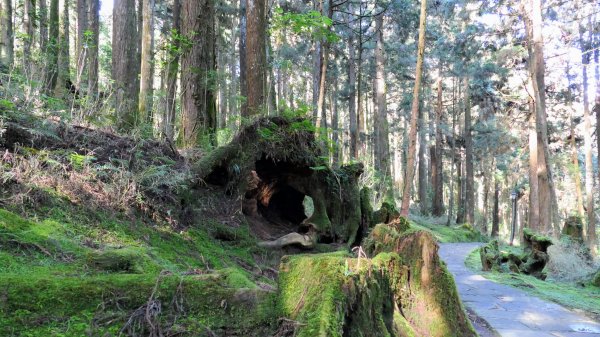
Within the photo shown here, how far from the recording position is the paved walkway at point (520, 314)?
18.5 feet

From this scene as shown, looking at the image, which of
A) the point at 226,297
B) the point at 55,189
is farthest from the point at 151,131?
the point at 226,297

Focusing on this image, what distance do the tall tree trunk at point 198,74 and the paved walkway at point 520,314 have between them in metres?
5.51

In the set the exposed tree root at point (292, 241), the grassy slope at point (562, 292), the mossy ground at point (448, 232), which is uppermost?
the exposed tree root at point (292, 241)

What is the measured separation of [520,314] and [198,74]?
6933mm

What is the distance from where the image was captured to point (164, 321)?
2693 mm

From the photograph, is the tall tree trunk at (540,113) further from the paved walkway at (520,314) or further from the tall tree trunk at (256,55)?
the tall tree trunk at (256,55)

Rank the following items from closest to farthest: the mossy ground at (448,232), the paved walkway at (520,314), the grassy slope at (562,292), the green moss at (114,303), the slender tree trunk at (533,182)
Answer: the green moss at (114,303) → the paved walkway at (520,314) → the grassy slope at (562,292) → the slender tree trunk at (533,182) → the mossy ground at (448,232)

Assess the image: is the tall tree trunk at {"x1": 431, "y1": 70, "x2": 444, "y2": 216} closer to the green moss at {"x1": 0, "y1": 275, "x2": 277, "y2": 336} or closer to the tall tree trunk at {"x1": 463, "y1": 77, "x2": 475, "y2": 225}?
the tall tree trunk at {"x1": 463, "y1": 77, "x2": 475, "y2": 225}

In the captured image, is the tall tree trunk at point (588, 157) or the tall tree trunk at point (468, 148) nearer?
the tall tree trunk at point (588, 157)

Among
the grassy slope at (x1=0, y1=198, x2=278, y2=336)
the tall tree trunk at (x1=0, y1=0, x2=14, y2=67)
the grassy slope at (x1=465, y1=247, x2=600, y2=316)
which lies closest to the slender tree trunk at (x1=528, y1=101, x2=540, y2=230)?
the grassy slope at (x1=465, y1=247, x2=600, y2=316)

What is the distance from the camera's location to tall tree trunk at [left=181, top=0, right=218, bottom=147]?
840 centimetres

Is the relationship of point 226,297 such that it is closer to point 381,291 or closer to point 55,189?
point 381,291

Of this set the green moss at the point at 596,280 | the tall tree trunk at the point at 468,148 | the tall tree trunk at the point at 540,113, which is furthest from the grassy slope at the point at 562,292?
the tall tree trunk at the point at 468,148

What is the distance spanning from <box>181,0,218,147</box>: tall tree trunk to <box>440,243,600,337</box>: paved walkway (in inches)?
217
